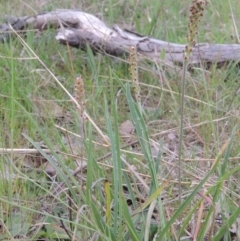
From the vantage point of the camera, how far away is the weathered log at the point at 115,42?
2508mm

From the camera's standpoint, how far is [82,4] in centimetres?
319

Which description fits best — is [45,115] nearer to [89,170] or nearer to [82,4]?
[89,170]

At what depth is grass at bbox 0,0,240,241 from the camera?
117 cm

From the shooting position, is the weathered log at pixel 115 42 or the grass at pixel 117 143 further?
the weathered log at pixel 115 42

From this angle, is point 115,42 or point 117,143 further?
point 115,42

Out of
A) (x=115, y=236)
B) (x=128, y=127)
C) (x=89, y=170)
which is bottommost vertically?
(x=128, y=127)

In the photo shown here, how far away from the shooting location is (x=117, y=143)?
3.69ft

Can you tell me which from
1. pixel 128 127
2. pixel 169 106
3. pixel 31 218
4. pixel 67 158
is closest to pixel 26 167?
pixel 67 158

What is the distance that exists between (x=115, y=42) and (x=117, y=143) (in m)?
1.53

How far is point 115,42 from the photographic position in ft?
8.52

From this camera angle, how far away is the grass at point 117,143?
117 cm

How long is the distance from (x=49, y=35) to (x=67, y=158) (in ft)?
4.13

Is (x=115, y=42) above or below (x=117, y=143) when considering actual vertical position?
below

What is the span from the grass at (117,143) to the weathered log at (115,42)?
6 centimetres
